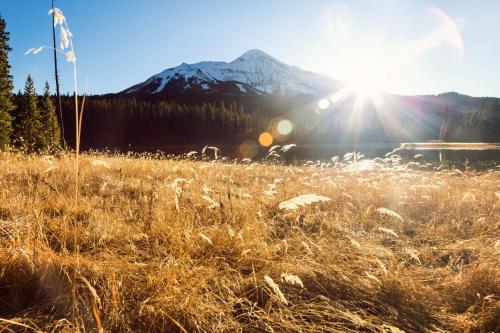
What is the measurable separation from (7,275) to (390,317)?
2709 millimetres

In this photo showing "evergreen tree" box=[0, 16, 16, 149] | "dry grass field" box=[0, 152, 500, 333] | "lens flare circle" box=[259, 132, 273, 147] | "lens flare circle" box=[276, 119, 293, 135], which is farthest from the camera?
"lens flare circle" box=[276, 119, 293, 135]

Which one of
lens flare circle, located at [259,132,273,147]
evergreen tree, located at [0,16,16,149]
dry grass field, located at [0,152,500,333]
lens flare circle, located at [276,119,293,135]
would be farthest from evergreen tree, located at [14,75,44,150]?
lens flare circle, located at [276,119,293,135]

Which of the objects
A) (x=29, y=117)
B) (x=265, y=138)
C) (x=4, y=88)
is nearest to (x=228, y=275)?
(x=4, y=88)

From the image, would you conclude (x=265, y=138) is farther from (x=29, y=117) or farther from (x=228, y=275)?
(x=228, y=275)

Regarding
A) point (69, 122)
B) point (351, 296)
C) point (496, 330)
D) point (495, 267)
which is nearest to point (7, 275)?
point (351, 296)

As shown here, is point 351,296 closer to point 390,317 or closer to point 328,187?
point 390,317

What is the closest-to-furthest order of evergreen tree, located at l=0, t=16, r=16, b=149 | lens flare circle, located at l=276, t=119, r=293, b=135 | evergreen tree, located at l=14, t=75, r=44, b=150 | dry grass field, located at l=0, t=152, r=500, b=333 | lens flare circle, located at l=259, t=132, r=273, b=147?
dry grass field, located at l=0, t=152, r=500, b=333 < evergreen tree, located at l=0, t=16, r=16, b=149 < evergreen tree, located at l=14, t=75, r=44, b=150 < lens flare circle, located at l=259, t=132, r=273, b=147 < lens flare circle, located at l=276, t=119, r=293, b=135

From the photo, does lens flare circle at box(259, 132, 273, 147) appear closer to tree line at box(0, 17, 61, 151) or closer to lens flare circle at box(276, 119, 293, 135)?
lens flare circle at box(276, 119, 293, 135)

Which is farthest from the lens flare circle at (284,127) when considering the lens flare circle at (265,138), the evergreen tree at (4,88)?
the evergreen tree at (4,88)

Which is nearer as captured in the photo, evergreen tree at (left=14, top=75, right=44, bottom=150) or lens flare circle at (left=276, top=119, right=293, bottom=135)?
evergreen tree at (left=14, top=75, right=44, bottom=150)

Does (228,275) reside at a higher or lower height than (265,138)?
higher

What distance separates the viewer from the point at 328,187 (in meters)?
7.31

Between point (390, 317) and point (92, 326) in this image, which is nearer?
point (92, 326)

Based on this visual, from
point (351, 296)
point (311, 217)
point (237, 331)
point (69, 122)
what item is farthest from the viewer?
point (69, 122)
